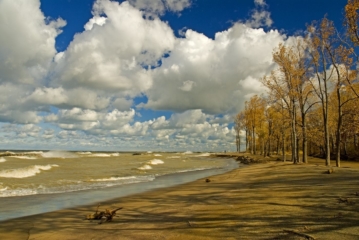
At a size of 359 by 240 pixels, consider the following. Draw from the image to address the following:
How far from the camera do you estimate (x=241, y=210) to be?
981 centimetres

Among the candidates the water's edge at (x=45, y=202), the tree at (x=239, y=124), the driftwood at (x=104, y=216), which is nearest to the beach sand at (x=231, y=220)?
the driftwood at (x=104, y=216)

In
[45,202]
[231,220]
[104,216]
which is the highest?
[231,220]

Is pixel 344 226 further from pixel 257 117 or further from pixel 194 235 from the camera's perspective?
pixel 257 117

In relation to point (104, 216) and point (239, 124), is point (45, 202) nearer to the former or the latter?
point (104, 216)

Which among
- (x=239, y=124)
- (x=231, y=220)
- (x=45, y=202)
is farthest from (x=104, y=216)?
(x=239, y=124)

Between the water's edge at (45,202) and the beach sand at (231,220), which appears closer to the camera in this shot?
the beach sand at (231,220)

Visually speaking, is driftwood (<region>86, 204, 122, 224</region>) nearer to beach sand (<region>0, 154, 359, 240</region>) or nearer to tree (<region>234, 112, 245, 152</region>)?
beach sand (<region>0, 154, 359, 240</region>)

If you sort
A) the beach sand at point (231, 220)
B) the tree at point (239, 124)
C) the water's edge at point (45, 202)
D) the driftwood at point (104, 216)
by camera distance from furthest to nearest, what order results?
the tree at point (239, 124)
the water's edge at point (45, 202)
the driftwood at point (104, 216)
the beach sand at point (231, 220)

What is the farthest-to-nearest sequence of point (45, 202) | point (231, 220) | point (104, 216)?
point (45, 202) → point (104, 216) → point (231, 220)

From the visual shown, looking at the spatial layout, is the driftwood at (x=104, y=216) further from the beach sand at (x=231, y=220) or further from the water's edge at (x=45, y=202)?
the water's edge at (x=45, y=202)

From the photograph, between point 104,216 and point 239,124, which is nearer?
point 104,216

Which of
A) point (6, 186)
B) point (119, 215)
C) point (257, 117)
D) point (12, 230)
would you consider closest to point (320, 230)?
point (119, 215)

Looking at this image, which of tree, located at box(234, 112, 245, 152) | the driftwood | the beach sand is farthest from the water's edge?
tree, located at box(234, 112, 245, 152)

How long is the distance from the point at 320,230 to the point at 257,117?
53.9 metres
